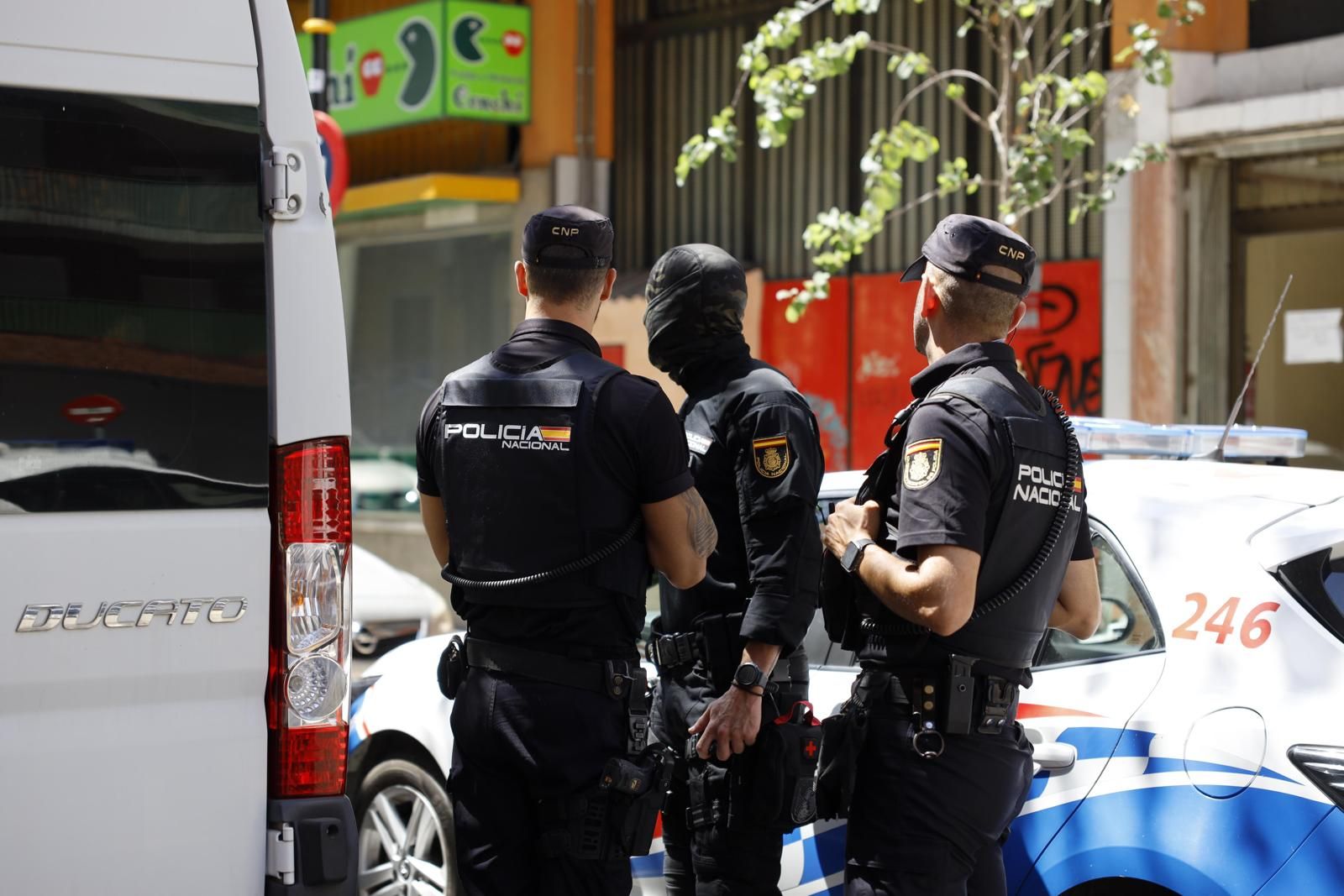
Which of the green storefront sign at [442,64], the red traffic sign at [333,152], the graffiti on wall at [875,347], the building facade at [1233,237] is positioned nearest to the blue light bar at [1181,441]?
the building facade at [1233,237]

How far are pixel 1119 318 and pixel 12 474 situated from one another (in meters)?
8.34

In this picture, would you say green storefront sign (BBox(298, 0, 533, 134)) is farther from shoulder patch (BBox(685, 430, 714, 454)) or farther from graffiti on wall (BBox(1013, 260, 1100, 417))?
shoulder patch (BBox(685, 430, 714, 454))

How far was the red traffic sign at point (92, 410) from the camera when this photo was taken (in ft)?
8.98

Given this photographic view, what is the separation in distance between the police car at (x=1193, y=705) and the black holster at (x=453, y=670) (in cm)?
93

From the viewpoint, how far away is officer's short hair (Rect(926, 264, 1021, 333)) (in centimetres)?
330

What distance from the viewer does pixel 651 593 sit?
198 inches

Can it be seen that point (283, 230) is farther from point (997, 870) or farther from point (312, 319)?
point (997, 870)

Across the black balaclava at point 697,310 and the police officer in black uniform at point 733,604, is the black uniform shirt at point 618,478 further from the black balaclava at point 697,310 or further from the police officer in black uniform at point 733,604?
the black balaclava at point 697,310

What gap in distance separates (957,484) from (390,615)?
564cm

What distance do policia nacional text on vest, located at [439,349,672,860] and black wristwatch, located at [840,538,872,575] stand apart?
0.46 m

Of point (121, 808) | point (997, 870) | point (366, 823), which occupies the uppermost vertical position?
point (121, 808)

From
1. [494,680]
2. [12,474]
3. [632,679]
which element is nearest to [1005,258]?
[632,679]

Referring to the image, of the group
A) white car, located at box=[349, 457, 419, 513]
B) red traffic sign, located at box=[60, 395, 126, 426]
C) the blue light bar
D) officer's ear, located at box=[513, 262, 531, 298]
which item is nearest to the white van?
red traffic sign, located at box=[60, 395, 126, 426]

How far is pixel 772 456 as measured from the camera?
12.0 feet
